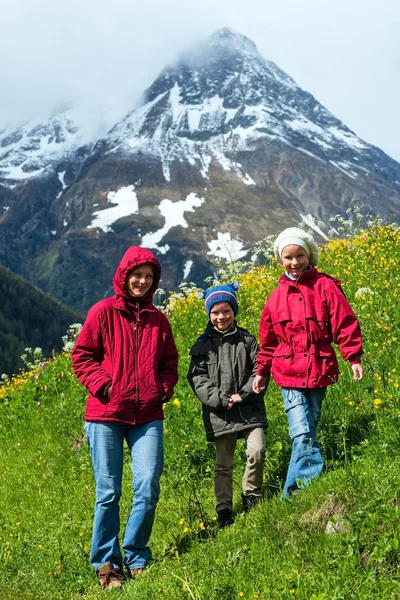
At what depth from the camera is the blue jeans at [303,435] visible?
5344 millimetres

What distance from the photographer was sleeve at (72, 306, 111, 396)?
18.2ft

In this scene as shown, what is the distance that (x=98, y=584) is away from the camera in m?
5.20

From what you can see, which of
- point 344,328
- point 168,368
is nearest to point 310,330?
point 344,328

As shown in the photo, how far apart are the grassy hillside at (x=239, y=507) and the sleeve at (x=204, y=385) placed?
0.79 m

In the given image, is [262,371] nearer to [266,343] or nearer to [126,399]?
[266,343]

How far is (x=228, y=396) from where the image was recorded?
6.02m

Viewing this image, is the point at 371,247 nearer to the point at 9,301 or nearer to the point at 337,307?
the point at 337,307

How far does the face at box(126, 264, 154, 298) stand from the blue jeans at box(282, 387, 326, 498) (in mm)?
1530

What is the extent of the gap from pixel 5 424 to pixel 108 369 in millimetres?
6644

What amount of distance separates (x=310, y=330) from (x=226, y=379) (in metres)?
1.04

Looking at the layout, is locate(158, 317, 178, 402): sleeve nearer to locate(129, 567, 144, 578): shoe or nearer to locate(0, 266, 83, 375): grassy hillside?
locate(129, 567, 144, 578): shoe

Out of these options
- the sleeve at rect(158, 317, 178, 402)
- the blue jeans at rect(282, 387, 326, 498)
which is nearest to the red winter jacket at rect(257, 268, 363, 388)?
the blue jeans at rect(282, 387, 326, 498)

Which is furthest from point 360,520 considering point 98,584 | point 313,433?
point 98,584

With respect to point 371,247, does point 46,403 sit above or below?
below
